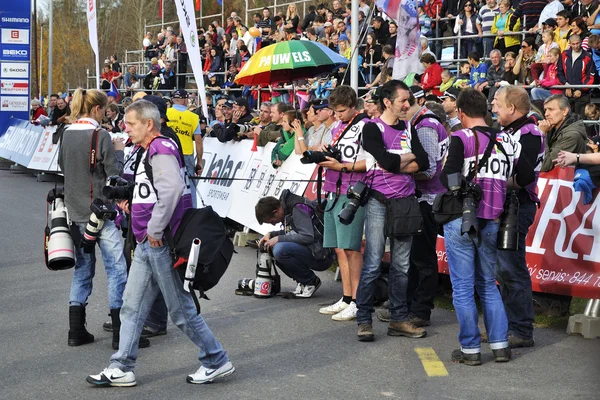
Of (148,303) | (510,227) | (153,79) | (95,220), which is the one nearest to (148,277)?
(148,303)

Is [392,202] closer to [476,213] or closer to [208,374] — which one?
[476,213]

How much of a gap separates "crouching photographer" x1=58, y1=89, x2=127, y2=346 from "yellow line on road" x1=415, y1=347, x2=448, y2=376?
90.9 inches

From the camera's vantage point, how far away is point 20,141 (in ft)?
82.1

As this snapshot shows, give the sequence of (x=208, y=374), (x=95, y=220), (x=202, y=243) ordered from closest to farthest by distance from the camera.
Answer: (x=202, y=243), (x=208, y=374), (x=95, y=220)

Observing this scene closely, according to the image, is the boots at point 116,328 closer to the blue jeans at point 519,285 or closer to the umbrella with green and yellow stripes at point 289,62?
the blue jeans at point 519,285

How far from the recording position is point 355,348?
23.4 feet

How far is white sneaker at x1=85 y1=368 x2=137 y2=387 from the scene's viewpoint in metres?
5.96

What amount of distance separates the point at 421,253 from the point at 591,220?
1418 mm

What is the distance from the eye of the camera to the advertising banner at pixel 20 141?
23.6 meters

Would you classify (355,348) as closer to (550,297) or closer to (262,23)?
(550,297)

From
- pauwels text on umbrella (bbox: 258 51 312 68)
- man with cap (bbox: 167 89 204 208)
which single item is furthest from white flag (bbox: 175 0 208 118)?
man with cap (bbox: 167 89 204 208)

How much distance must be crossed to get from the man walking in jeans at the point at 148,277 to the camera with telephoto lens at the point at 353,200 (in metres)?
1.63

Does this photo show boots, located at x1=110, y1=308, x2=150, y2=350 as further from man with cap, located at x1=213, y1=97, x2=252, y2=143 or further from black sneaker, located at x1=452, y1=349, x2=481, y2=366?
man with cap, located at x1=213, y1=97, x2=252, y2=143

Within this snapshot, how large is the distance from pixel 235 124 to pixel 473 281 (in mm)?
8516
